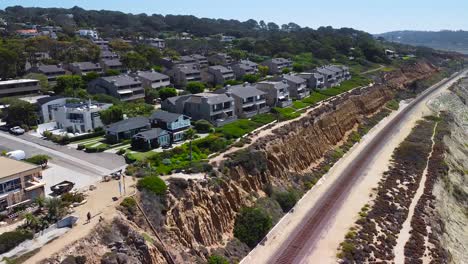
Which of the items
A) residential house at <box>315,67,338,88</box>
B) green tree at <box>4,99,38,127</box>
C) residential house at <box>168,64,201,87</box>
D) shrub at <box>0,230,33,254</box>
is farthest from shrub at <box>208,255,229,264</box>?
residential house at <box>315,67,338,88</box>

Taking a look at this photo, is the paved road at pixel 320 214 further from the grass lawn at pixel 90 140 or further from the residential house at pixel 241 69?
the residential house at pixel 241 69

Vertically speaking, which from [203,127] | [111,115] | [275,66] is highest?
[275,66]

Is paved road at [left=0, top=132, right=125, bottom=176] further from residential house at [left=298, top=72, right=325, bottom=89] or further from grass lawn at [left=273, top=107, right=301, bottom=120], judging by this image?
residential house at [left=298, top=72, right=325, bottom=89]

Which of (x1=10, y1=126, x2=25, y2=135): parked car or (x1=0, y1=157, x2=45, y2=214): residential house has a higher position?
(x1=0, y1=157, x2=45, y2=214): residential house

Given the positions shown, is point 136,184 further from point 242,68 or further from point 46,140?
point 242,68

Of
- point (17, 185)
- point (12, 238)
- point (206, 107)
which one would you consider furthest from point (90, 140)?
point (12, 238)

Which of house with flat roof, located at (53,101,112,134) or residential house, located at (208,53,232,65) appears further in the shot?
residential house, located at (208,53,232,65)

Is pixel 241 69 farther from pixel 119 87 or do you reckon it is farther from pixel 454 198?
pixel 454 198
